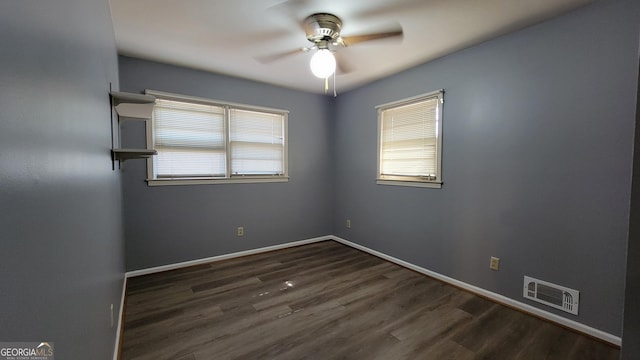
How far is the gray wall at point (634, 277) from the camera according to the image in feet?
2.23

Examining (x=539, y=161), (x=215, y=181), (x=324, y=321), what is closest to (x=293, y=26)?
(x=215, y=181)

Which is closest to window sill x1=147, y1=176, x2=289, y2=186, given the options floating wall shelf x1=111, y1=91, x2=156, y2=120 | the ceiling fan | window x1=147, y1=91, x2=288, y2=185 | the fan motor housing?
window x1=147, y1=91, x2=288, y2=185

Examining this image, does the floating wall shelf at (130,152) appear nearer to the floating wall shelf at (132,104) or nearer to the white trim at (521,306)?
the floating wall shelf at (132,104)

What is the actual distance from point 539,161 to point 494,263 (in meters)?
1.04

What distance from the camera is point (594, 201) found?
200 centimetres

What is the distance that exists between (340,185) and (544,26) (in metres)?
3.10

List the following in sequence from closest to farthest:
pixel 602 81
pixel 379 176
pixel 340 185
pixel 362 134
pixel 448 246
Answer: pixel 602 81, pixel 448 246, pixel 379 176, pixel 362 134, pixel 340 185

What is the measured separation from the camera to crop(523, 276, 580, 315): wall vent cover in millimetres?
2104

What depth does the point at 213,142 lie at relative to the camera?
138 inches

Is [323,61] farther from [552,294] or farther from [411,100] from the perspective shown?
[552,294]

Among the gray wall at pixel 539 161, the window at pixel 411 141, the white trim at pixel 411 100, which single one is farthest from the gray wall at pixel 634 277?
the white trim at pixel 411 100

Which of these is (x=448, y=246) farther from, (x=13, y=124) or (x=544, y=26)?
(x=13, y=124)

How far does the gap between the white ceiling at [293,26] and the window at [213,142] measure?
0.59 m

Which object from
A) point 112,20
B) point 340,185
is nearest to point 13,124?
point 112,20
